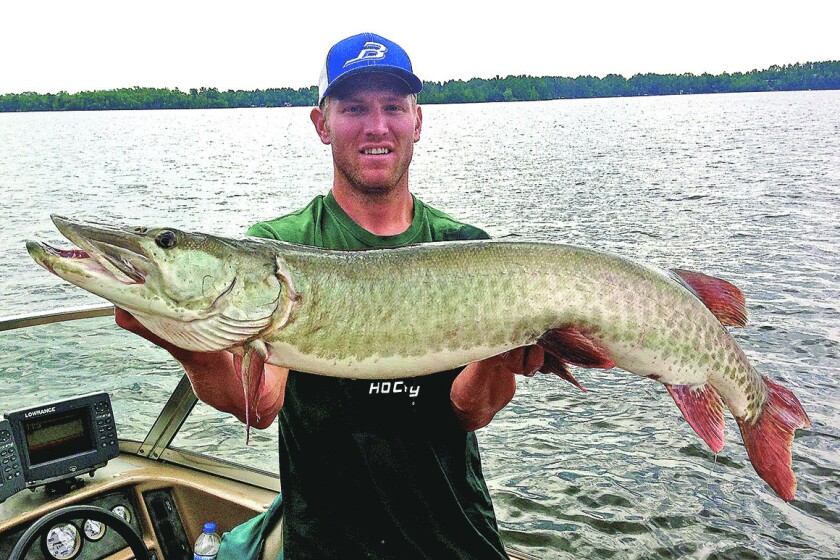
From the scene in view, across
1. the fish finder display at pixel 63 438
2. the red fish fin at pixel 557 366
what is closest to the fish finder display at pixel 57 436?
the fish finder display at pixel 63 438

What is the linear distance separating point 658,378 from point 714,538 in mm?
4147

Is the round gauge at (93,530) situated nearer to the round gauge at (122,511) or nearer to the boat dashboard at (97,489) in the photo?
the boat dashboard at (97,489)

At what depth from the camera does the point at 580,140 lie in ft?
150

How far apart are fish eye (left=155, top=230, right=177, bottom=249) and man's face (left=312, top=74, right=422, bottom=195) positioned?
0.81 metres

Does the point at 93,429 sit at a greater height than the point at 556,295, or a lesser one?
lesser

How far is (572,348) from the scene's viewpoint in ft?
6.83

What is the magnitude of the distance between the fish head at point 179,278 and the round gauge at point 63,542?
4.88 ft

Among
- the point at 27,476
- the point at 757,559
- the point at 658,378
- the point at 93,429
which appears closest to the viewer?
the point at 658,378

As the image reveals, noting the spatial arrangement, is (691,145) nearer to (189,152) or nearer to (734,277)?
(734,277)

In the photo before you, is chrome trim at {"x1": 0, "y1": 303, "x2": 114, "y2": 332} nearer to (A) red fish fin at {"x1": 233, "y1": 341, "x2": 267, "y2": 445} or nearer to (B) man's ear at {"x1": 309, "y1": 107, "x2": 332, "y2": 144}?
(B) man's ear at {"x1": 309, "y1": 107, "x2": 332, "y2": 144}

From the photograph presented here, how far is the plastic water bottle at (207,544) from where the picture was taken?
3.29m

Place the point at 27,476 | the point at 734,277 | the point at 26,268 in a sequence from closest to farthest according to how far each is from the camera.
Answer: the point at 27,476
the point at 734,277
the point at 26,268

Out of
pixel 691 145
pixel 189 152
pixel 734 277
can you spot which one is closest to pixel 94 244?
pixel 734 277

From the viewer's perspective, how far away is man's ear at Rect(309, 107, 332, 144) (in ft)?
8.91
